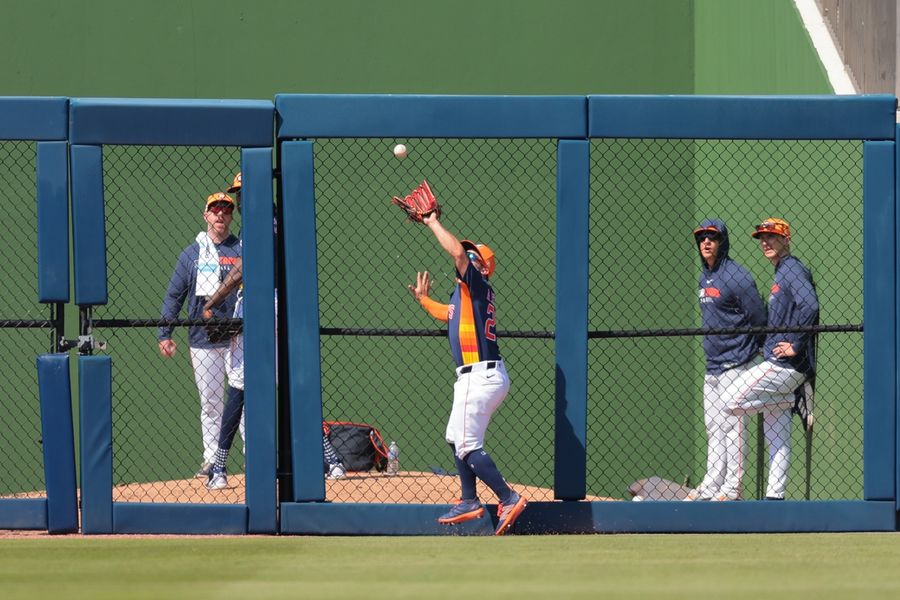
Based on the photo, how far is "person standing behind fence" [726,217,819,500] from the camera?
8.50 m

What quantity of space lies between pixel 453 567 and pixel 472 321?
177 cm

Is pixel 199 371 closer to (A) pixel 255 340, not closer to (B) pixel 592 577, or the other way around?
(A) pixel 255 340

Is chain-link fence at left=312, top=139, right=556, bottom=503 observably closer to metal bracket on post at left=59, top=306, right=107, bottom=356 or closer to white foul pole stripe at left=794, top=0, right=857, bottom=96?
white foul pole stripe at left=794, top=0, right=857, bottom=96

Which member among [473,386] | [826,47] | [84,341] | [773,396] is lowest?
[773,396]

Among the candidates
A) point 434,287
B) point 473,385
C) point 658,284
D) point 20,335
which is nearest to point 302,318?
point 473,385

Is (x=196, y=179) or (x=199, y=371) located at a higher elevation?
(x=196, y=179)

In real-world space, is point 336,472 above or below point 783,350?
below

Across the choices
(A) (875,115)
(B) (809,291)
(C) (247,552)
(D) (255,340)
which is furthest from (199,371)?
(A) (875,115)

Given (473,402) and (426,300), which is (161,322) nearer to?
(426,300)

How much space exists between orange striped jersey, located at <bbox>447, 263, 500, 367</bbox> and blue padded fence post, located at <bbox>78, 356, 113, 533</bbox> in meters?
1.91

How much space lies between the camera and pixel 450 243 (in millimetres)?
7344

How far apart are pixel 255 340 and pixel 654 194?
18.2 ft

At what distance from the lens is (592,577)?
5863 millimetres

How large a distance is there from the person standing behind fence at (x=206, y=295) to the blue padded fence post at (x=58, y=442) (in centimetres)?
128
